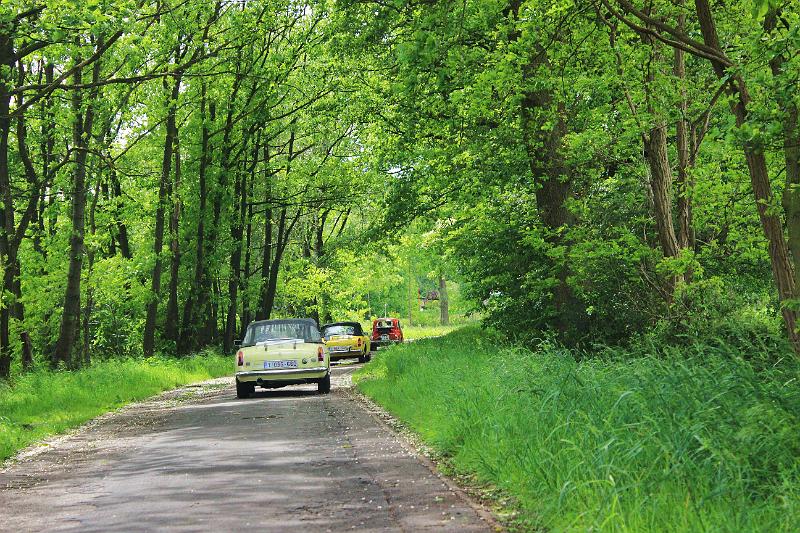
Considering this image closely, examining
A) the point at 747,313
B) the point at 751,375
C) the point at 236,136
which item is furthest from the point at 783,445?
the point at 236,136

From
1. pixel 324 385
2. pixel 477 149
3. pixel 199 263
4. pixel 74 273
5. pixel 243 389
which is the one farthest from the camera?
pixel 199 263

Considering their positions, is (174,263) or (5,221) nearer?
(5,221)

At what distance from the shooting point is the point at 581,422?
29.2ft

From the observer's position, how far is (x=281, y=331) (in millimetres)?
23828

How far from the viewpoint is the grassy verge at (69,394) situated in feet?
51.5

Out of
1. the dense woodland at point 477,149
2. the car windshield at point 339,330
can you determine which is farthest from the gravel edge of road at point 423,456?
the car windshield at point 339,330

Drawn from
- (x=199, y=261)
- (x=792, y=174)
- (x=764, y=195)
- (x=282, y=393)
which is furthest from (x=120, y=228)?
(x=792, y=174)

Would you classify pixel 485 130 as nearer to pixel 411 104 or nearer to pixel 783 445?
pixel 411 104

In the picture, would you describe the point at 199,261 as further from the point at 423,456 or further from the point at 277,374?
the point at 423,456

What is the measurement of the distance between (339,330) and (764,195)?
118 feet

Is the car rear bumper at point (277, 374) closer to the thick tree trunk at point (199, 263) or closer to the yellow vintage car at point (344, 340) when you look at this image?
the thick tree trunk at point (199, 263)

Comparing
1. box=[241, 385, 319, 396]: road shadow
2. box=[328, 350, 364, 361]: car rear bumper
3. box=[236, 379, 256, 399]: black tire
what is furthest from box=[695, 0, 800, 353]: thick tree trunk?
box=[328, 350, 364, 361]: car rear bumper

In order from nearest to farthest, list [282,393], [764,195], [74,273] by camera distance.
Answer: [764,195] < [282,393] < [74,273]

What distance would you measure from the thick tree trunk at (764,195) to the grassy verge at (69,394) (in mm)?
9562
